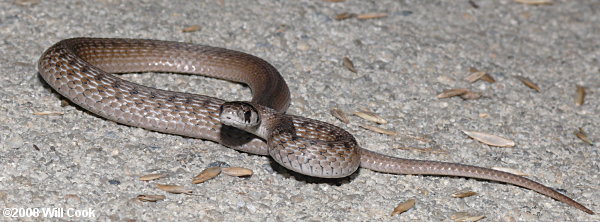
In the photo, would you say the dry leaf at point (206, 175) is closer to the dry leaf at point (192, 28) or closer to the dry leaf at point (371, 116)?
the dry leaf at point (371, 116)

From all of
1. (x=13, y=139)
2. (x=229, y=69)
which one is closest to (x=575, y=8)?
(x=229, y=69)

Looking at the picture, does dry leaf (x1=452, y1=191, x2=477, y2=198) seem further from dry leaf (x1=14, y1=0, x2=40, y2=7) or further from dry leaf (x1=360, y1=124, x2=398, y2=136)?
dry leaf (x1=14, y1=0, x2=40, y2=7)

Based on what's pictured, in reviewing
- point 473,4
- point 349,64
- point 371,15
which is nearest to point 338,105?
point 349,64

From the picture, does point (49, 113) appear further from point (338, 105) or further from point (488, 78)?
point (488, 78)

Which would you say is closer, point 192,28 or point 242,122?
point 242,122

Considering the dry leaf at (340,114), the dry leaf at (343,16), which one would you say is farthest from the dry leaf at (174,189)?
the dry leaf at (343,16)

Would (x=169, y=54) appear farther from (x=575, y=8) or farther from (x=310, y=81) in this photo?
(x=575, y=8)

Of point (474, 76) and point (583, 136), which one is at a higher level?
point (474, 76)
